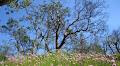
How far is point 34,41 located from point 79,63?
40761 mm

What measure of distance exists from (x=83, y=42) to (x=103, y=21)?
4.27 metres

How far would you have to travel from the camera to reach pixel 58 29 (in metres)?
47.8

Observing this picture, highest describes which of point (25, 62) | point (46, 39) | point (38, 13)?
point (25, 62)

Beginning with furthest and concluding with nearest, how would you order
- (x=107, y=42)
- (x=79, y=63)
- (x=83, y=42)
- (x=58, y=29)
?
(x=107, y=42), (x=83, y=42), (x=58, y=29), (x=79, y=63)

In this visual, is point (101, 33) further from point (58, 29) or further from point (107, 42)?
point (107, 42)

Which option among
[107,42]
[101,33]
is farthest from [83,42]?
[107,42]

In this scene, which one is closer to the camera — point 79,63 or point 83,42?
point 79,63

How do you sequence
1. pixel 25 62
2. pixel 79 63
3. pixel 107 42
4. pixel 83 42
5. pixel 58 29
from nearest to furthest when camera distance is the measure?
pixel 79 63
pixel 25 62
pixel 58 29
pixel 83 42
pixel 107 42

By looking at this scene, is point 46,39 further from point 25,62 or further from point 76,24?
point 25,62

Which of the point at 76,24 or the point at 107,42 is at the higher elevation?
the point at 76,24

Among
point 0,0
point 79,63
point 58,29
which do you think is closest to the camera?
point 79,63

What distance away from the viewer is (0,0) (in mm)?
24234

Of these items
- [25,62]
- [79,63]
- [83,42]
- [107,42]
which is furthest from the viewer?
[107,42]

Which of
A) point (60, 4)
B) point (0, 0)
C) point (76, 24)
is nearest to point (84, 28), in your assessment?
point (76, 24)
